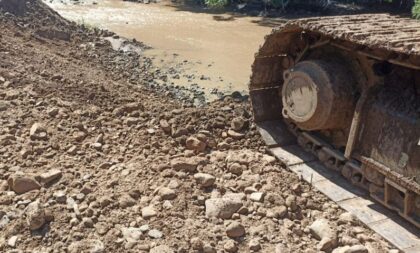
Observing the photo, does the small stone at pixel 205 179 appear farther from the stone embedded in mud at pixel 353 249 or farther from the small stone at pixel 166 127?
the stone embedded in mud at pixel 353 249

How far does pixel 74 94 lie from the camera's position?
6.85 metres

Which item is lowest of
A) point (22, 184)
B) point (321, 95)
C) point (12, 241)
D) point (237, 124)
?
point (12, 241)

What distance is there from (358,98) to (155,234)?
7.91ft

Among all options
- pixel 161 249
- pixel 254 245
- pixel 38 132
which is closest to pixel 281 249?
pixel 254 245

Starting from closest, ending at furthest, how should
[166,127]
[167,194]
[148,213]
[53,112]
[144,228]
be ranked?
[144,228]
[148,213]
[167,194]
[166,127]
[53,112]

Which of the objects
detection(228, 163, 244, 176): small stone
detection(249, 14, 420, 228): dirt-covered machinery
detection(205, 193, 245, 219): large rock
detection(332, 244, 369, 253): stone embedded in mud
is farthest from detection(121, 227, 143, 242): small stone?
detection(249, 14, 420, 228): dirt-covered machinery

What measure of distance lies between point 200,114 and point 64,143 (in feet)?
5.33

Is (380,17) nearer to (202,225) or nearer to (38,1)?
(202,225)

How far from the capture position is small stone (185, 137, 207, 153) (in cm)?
561

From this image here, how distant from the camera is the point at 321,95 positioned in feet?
16.9

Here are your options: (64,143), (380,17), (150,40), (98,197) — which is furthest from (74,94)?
(150,40)

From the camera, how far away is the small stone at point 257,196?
478cm

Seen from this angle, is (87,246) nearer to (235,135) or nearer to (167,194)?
(167,194)

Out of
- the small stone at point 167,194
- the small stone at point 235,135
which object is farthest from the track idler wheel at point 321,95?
the small stone at point 167,194
